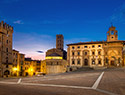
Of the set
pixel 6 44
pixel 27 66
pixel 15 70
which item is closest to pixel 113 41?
pixel 6 44

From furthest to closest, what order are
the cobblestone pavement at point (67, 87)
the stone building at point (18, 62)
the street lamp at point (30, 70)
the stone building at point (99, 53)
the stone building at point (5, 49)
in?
the street lamp at point (30, 70)
the stone building at point (18, 62)
the stone building at point (5, 49)
the stone building at point (99, 53)
the cobblestone pavement at point (67, 87)

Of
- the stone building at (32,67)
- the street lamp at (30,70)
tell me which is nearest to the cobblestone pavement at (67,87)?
the stone building at (32,67)

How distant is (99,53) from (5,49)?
3925cm

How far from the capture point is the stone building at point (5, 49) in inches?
2059

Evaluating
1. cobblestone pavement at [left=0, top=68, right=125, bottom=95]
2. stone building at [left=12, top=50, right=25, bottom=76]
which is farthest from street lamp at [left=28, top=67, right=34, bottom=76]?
cobblestone pavement at [left=0, top=68, right=125, bottom=95]

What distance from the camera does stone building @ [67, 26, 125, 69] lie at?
51500mm

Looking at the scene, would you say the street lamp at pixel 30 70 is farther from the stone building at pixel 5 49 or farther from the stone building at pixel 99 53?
the stone building at pixel 99 53

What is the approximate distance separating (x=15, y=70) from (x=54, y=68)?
19.8 m

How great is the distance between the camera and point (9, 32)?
2276 inches

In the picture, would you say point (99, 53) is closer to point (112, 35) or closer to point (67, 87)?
point (112, 35)

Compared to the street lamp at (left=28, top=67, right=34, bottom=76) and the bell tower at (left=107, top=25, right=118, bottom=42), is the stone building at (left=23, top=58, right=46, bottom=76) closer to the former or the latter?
the street lamp at (left=28, top=67, right=34, bottom=76)

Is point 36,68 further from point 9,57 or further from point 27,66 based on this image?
point 9,57

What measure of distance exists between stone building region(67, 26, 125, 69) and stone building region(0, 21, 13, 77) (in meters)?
26.5

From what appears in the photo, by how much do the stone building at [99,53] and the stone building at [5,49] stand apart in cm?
2649
